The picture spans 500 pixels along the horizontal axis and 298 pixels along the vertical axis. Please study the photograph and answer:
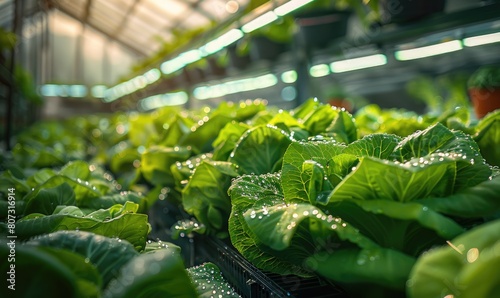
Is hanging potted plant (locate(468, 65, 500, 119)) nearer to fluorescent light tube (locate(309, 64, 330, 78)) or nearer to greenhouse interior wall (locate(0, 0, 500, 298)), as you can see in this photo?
greenhouse interior wall (locate(0, 0, 500, 298))

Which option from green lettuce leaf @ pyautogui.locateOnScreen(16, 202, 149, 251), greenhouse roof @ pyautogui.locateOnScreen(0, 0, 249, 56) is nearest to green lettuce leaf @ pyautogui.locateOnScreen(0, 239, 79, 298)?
green lettuce leaf @ pyautogui.locateOnScreen(16, 202, 149, 251)

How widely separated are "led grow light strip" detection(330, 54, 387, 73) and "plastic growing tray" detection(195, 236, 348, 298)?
162cm

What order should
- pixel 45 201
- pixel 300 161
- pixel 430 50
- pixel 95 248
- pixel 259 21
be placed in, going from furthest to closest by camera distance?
pixel 430 50 < pixel 259 21 < pixel 45 201 < pixel 300 161 < pixel 95 248

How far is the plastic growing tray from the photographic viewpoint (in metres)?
0.85

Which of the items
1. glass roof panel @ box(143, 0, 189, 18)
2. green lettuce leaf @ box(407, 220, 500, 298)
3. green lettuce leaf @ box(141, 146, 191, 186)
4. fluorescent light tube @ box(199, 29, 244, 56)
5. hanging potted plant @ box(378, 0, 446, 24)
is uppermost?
glass roof panel @ box(143, 0, 189, 18)

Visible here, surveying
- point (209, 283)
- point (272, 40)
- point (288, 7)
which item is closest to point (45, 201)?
point (209, 283)

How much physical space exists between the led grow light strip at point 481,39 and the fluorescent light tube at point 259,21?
0.89 metres

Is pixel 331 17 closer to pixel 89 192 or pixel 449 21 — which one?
pixel 449 21

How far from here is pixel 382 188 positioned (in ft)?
2.34

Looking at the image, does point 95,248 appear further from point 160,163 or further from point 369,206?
point 160,163

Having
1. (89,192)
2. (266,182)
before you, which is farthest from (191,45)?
(266,182)

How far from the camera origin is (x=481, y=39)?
1.93 m

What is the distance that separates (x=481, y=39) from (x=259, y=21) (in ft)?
3.40

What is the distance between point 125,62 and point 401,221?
1802 cm
